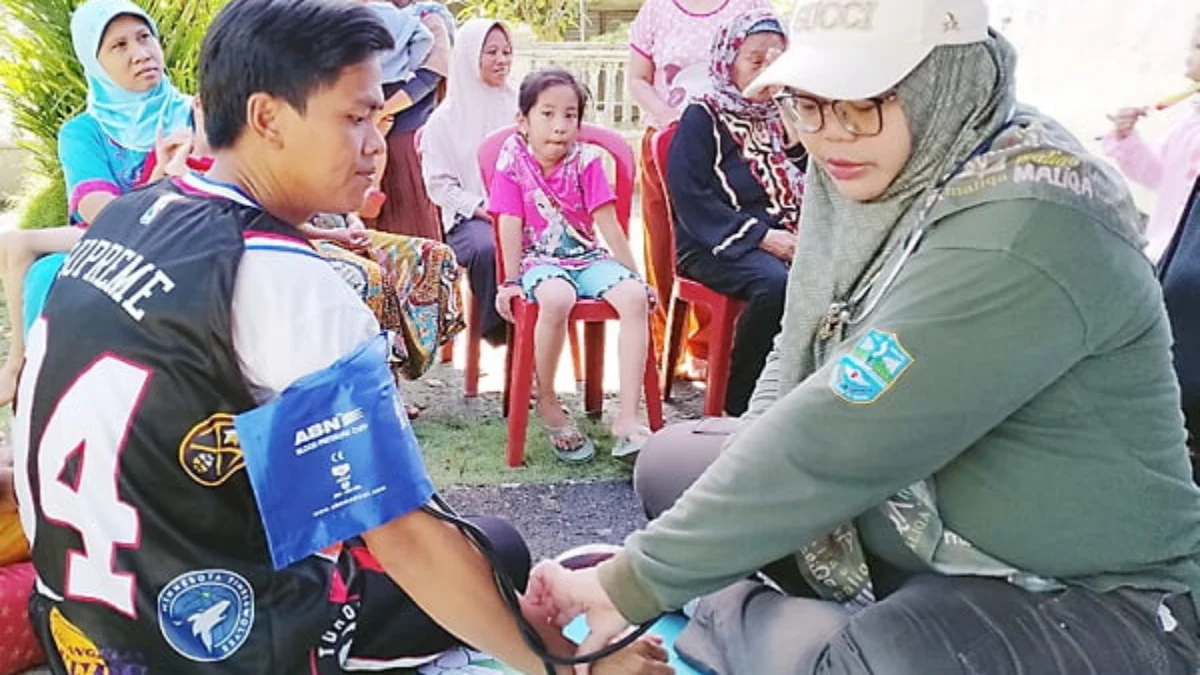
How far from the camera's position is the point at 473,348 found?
4.32m

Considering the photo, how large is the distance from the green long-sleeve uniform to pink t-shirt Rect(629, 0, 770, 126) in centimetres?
323

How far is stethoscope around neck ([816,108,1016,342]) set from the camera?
1.62m

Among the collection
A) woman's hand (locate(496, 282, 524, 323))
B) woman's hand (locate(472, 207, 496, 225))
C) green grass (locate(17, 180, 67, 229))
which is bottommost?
green grass (locate(17, 180, 67, 229))

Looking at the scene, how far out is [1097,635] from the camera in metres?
1.59

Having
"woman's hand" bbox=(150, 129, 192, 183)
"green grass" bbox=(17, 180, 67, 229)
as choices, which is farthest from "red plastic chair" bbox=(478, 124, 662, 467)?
"green grass" bbox=(17, 180, 67, 229)

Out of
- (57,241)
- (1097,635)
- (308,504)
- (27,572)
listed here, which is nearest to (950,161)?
(1097,635)

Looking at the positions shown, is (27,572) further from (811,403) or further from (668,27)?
(668,27)

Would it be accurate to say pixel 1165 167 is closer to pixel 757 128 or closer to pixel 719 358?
pixel 757 128

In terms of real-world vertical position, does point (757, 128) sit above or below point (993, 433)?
below

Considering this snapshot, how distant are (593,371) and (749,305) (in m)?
0.72

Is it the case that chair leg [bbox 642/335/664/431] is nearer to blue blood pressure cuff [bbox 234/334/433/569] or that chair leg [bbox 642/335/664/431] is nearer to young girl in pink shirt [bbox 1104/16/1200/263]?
young girl in pink shirt [bbox 1104/16/1200/263]

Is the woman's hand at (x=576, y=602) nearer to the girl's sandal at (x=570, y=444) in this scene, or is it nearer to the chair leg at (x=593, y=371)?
the girl's sandal at (x=570, y=444)

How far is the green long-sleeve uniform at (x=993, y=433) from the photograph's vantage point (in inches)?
57.9

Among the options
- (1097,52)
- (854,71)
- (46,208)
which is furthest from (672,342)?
(46,208)
